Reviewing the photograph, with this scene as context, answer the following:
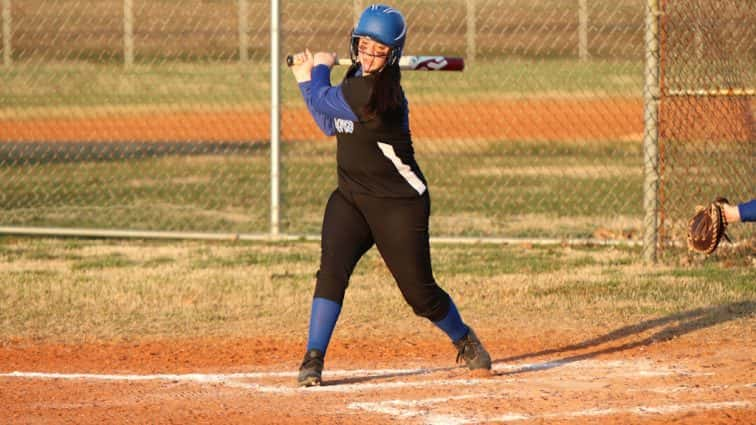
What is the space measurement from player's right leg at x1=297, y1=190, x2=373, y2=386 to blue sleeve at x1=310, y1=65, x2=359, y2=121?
0.52m

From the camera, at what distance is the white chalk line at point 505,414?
618 centimetres

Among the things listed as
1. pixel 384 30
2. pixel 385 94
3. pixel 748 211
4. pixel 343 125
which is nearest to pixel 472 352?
pixel 343 125

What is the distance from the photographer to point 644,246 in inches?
422

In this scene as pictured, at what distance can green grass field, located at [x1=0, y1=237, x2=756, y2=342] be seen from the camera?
880 cm

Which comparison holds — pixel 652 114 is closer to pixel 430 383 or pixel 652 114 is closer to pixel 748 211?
pixel 748 211

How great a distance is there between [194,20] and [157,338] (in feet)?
69.5

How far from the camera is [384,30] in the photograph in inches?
255

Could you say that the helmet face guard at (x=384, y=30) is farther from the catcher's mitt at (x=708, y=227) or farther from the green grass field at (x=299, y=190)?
the green grass field at (x=299, y=190)

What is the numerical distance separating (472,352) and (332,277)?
83 centimetres

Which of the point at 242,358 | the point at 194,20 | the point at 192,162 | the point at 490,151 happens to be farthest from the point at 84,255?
the point at 194,20

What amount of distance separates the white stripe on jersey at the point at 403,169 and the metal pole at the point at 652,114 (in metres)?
4.18

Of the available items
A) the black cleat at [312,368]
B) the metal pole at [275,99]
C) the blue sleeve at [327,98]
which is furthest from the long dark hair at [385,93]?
the metal pole at [275,99]

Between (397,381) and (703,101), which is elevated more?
(703,101)

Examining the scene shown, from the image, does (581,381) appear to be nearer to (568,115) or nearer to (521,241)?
(521,241)
